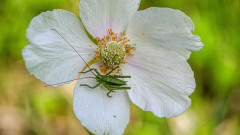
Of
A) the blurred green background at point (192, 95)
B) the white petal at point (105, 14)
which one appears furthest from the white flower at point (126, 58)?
the blurred green background at point (192, 95)

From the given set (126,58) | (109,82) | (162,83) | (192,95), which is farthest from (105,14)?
(192,95)

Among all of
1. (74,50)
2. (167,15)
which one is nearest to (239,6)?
(167,15)

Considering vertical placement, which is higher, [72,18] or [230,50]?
[72,18]

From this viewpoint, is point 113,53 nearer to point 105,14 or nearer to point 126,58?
point 126,58

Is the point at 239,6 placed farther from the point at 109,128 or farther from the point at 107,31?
the point at 109,128

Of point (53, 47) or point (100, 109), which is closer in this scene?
point (53, 47)

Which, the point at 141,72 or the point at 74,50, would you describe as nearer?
the point at 74,50

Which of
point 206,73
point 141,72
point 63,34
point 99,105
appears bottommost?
point 206,73

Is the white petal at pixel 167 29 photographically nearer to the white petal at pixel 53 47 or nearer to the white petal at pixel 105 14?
the white petal at pixel 105 14
